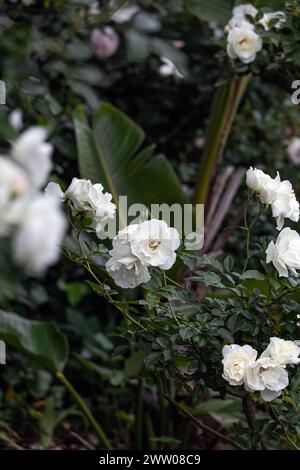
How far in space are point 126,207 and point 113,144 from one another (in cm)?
28

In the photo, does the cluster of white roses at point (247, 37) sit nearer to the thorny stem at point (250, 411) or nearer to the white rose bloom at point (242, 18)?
the white rose bloom at point (242, 18)

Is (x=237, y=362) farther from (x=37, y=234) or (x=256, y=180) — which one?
(x=37, y=234)

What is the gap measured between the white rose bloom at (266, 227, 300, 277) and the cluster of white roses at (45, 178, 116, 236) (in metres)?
0.30

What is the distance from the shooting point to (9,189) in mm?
637

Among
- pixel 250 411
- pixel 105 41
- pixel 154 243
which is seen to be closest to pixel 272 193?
pixel 154 243

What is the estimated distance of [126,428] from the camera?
253 cm

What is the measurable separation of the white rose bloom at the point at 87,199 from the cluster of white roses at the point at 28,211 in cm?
68

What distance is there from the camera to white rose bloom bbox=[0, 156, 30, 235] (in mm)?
635

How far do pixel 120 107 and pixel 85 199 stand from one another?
198 centimetres

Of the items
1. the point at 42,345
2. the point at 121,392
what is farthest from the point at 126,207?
the point at 121,392

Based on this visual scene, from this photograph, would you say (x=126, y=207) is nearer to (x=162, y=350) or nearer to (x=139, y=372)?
(x=139, y=372)

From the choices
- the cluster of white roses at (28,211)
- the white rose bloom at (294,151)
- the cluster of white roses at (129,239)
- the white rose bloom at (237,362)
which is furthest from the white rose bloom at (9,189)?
the white rose bloom at (294,151)

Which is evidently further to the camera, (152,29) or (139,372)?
(152,29)

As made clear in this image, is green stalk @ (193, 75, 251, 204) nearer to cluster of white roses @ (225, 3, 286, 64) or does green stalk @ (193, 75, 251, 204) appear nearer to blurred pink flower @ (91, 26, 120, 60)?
cluster of white roses @ (225, 3, 286, 64)
